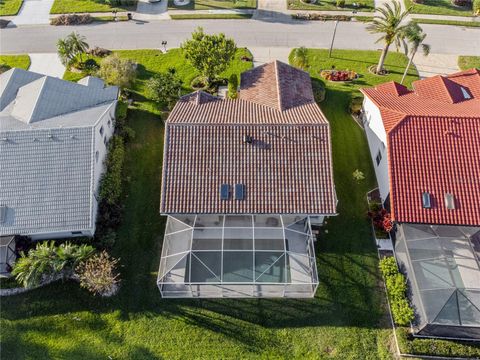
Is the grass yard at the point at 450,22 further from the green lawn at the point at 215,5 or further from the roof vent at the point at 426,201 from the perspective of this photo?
the roof vent at the point at 426,201

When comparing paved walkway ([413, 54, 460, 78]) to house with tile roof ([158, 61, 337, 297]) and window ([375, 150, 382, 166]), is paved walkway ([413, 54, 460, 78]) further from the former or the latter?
house with tile roof ([158, 61, 337, 297])

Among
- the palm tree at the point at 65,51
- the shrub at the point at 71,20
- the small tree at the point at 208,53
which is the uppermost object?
the shrub at the point at 71,20

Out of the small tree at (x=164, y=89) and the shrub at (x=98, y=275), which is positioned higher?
the small tree at (x=164, y=89)

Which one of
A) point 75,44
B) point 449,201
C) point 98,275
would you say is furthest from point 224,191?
point 75,44

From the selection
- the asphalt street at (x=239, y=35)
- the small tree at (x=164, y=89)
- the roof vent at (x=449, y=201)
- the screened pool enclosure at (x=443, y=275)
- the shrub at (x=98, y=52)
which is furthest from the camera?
the asphalt street at (x=239, y=35)

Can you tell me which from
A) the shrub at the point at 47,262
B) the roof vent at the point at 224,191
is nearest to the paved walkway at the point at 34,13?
the shrub at the point at 47,262
